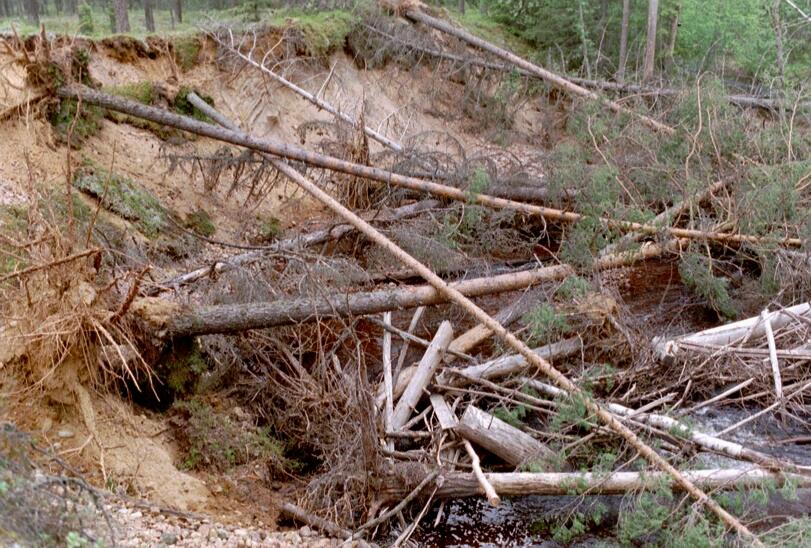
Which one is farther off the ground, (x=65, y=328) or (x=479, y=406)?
(x=65, y=328)

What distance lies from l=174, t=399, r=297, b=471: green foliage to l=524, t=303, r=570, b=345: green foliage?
271 cm

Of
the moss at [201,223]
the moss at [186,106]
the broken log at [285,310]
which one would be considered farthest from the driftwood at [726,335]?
the moss at [186,106]

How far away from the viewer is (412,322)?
8531mm

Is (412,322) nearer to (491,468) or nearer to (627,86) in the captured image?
(491,468)

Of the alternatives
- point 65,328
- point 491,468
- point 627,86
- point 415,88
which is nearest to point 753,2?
point 627,86

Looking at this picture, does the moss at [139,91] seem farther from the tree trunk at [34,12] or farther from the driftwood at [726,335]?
the tree trunk at [34,12]

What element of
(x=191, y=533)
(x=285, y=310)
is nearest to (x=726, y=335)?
(x=285, y=310)

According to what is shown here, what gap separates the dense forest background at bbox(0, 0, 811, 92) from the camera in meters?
14.5

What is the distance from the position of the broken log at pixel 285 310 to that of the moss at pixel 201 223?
12.3 ft

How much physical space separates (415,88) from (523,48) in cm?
359

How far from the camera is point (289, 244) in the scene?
9789 mm

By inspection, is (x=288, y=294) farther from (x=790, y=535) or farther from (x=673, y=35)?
(x=673, y=35)

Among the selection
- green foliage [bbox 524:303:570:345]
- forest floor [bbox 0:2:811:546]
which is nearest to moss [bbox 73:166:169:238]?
forest floor [bbox 0:2:811:546]

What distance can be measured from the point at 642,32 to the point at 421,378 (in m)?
13.4
